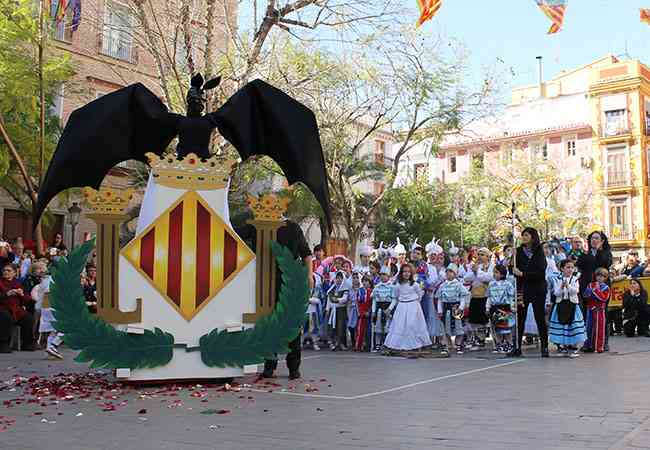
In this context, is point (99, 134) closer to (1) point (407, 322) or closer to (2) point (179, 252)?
(2) point (179, 252)

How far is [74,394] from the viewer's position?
675cm

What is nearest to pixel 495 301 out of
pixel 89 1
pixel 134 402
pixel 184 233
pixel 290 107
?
pixel 290 107

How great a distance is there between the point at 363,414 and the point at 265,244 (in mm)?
2583

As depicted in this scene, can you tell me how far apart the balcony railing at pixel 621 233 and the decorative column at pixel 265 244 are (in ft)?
152

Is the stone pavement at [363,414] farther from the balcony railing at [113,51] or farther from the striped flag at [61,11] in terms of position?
the balcony railing at [113,51]

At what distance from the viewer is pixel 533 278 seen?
1077 centimetres

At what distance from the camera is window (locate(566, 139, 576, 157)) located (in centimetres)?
5139

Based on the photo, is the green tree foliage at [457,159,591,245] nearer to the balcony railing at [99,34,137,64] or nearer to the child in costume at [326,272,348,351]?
the balcony railing at [99,34,137,64]

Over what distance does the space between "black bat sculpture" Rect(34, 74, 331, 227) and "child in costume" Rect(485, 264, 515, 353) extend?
495cm

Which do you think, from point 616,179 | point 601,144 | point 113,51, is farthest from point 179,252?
point 616,179

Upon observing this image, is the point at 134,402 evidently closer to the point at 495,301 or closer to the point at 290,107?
the point at 290,107

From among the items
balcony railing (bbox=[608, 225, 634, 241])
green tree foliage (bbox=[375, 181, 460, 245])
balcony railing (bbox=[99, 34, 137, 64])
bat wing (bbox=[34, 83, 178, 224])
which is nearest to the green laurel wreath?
bat wing (bbox=[34, 83, 178, 224])

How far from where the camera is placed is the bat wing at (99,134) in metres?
7.52

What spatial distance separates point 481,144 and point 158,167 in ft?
160
